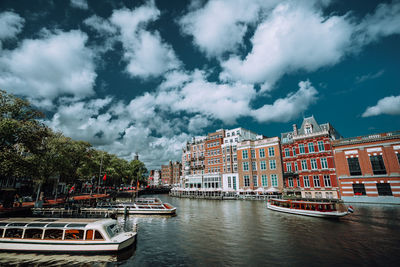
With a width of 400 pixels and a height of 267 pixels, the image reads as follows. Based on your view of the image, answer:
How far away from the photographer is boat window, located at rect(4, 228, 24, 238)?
15.5m

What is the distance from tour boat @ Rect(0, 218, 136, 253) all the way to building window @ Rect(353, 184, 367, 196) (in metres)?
48.9

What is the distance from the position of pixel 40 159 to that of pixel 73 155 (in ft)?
45.1

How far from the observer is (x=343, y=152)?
45.1m

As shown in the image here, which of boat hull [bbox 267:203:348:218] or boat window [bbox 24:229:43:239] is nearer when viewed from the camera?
boat window [bbox 24:229:43:239]

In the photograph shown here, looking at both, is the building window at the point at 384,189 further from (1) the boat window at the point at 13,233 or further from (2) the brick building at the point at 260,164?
(1) the boat window at the point at 13,233

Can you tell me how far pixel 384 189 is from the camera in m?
39.3

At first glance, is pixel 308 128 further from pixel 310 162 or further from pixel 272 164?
pixel 272 164

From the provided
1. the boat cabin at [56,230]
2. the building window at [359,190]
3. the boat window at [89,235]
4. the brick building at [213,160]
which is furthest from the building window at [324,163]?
the boat window at [89,235]

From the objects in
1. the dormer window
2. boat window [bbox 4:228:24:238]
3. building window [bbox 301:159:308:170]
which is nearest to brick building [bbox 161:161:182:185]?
building window [bbox 301:159:308:170]

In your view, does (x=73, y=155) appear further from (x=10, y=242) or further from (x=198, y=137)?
(x=198, y=137)

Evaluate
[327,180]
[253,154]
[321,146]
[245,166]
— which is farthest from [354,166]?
[245,166]

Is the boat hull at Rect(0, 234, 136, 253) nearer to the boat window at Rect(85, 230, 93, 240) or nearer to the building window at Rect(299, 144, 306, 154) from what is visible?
the boat window at Rect(85, 230, 93, 240)

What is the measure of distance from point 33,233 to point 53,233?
1.72 meters

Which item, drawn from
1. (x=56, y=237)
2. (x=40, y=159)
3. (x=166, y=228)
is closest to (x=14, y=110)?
(x=40, y=159)
